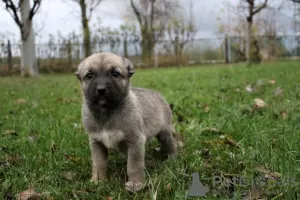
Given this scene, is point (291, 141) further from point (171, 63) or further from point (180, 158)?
point (171, 63)

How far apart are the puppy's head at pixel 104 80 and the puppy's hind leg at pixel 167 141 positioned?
0.89m

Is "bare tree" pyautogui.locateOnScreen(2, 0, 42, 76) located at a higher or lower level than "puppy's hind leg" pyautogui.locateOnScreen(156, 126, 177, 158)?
higher

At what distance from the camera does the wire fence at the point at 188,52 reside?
87.5ft

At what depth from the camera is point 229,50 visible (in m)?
33.7

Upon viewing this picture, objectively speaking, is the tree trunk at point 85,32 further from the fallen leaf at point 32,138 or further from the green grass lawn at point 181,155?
the fallen leaf at point 32,138

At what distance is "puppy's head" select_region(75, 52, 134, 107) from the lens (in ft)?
9.96

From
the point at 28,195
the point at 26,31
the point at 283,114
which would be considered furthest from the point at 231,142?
the point at 26,31

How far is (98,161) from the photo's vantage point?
3324 mm

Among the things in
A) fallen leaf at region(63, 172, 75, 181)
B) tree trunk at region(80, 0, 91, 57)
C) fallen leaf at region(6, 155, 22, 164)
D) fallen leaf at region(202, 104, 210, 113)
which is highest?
tree trunk at region(80, 0, 91, 57)

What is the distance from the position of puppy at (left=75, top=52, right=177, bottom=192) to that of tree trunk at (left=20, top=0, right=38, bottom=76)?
15.8 meters

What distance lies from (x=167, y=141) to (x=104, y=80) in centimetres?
121

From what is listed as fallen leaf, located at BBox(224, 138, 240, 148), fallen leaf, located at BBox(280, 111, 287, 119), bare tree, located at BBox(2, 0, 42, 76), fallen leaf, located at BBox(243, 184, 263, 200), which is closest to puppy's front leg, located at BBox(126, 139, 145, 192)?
fallen leaf, located at BBox(243, 184, 263, 200)

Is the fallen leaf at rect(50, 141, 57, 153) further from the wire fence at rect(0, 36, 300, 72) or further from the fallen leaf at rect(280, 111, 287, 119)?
the wire fence at rect(0, 36, 300, 72)

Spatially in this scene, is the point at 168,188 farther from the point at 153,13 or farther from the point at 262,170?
the point at 153,13
